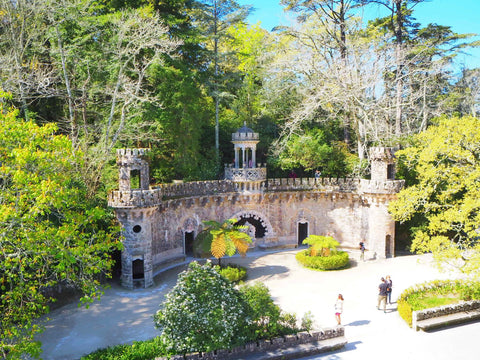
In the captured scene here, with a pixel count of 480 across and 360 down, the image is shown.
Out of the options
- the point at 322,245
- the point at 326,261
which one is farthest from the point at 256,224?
the point at 326,261

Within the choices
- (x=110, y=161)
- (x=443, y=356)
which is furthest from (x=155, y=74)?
(x=443, y=356)

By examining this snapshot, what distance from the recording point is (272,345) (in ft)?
52.3

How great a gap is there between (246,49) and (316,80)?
13.8 m

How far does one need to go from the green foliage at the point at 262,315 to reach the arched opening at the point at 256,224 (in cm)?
1353

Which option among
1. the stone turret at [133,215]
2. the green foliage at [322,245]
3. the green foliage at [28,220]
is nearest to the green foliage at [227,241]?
the stone turret at [133,215]

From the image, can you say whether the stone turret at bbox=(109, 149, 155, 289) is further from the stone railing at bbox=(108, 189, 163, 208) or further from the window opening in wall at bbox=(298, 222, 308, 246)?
the window opening in wall at bbox=(298, 222, 308, 246)

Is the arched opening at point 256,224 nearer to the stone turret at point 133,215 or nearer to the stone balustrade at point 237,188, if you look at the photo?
the stone balustrade at point 237,188

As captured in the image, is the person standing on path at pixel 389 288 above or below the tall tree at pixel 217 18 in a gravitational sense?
below

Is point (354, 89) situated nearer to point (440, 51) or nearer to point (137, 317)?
point (440, 51)

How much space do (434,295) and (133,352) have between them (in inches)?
609

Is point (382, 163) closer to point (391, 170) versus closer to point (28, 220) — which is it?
point (391, 170)

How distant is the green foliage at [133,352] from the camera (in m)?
14.4

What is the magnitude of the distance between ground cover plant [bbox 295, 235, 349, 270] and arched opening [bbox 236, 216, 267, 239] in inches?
168

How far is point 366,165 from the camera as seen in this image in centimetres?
3019
